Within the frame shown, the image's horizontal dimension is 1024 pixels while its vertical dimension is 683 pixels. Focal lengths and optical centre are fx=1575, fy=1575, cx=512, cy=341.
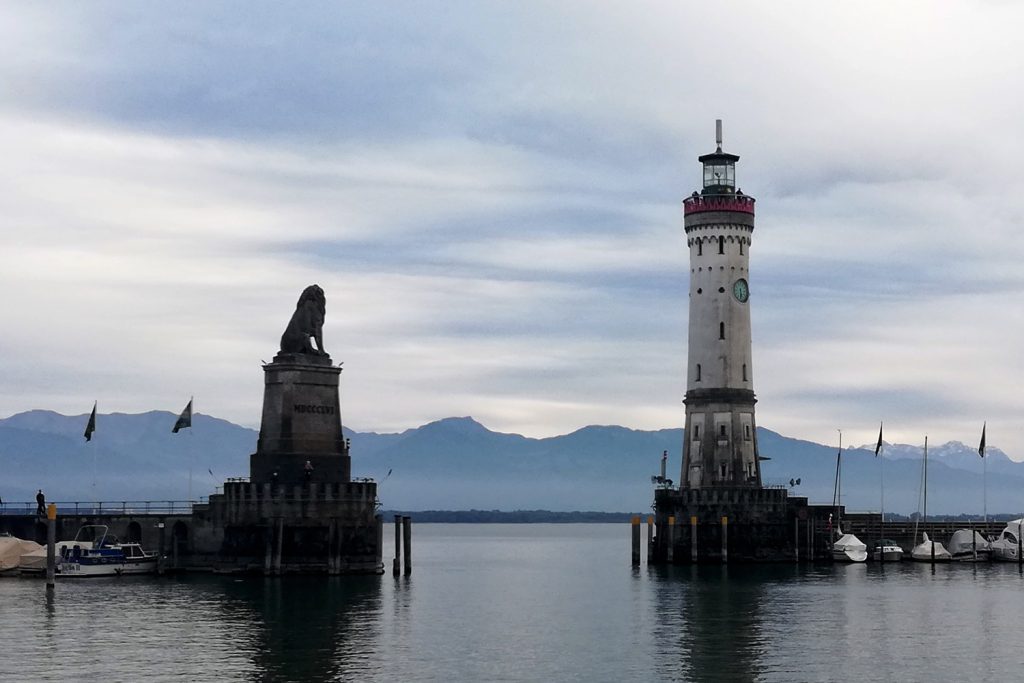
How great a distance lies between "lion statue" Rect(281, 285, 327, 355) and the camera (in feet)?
335

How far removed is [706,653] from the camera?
68438 mm

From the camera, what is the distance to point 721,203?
126750mm

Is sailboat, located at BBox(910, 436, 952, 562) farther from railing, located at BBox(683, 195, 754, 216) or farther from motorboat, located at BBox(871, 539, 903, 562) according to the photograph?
railing, located at BBox(683, 195, 754, 216)

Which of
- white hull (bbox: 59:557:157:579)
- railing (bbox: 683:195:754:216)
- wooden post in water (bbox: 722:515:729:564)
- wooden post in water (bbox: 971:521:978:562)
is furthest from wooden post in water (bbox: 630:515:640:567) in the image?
white hull (bbox: 59:557:157:579)

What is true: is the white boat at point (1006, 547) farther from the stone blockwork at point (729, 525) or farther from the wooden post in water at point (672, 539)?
the wooden post in water at point (672, 539)

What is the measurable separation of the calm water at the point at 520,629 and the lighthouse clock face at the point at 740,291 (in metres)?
24.1

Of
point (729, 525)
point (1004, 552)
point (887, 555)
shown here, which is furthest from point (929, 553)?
point (729, 525)

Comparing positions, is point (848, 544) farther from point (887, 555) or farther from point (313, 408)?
point (313, 408)

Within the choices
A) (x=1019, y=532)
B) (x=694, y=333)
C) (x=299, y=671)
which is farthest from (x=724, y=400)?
(x=299, y=671)

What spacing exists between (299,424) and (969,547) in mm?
63690

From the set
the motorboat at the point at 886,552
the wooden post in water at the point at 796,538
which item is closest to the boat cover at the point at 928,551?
the motorboat at the point at 886,552

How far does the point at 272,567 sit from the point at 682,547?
119ft

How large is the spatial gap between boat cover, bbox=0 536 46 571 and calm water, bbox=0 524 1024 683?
8.34 feet

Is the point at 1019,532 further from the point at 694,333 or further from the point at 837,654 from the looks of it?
the point at 837,654
